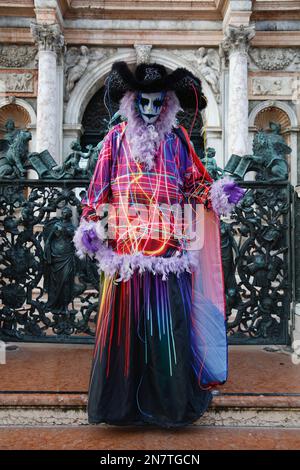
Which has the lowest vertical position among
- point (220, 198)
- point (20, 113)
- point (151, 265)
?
point (151, 265)

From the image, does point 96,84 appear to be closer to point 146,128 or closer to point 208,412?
point 146,128

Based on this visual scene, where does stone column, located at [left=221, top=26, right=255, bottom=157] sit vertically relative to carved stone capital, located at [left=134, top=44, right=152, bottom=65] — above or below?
below

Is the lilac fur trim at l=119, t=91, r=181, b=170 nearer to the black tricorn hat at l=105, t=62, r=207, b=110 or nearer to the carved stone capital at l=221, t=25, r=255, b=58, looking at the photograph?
the black tricorn hat at l=105, t=62, r=207, b=110

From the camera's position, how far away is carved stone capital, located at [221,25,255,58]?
430 inches

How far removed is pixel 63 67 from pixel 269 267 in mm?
9183

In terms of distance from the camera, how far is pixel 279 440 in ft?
9.46

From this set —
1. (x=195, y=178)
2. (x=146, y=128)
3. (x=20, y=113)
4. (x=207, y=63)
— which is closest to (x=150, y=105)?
(x=146, y=128)

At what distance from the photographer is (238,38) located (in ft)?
36.2

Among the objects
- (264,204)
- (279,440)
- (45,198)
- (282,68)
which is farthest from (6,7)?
(279,440)

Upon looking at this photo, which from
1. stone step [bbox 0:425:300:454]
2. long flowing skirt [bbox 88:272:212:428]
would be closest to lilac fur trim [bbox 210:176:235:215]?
long flowing skirt [bbox 88:272:212:428]

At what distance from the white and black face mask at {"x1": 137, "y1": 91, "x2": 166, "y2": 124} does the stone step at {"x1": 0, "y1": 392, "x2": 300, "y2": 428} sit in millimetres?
1923

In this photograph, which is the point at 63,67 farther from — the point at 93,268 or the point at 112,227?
the point at 112,227

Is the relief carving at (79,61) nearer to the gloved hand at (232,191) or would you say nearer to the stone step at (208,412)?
the gloved hand at (232,191)

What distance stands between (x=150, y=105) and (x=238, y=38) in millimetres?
9134
